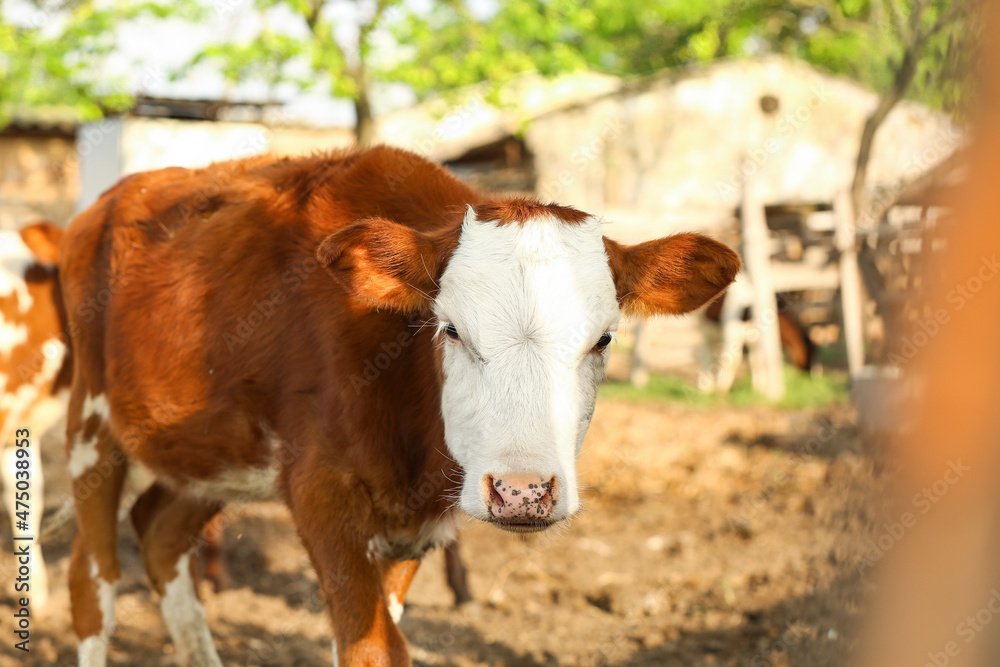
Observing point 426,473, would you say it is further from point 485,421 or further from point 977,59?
point 977,59

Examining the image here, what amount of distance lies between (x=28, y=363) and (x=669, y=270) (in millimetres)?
4486

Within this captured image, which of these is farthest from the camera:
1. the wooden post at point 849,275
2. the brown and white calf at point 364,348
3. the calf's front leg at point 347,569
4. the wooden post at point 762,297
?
the wooden post at point 762,297

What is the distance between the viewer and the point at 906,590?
1.15m

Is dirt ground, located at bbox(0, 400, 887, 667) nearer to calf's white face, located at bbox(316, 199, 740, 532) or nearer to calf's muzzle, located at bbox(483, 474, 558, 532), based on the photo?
calf's white face, located at bbox(316, 199, 740, 532)

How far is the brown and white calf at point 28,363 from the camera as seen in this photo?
5254mm

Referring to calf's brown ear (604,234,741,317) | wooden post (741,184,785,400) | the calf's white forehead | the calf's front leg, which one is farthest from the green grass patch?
the calf's front leg

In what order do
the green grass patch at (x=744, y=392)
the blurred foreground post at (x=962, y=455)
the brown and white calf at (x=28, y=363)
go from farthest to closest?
the green grass patch at (x=744, y=392) → the brown and white calf at (x=28, y=363) → the blurred foreground post at (x=962, y=455)

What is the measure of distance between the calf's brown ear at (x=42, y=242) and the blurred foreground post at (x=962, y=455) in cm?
589

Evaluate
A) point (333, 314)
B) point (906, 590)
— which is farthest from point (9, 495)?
point (906, 590)

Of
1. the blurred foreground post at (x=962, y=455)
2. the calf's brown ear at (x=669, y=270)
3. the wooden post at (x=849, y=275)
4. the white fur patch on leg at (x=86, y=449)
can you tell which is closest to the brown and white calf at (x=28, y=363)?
the white fur patch on leg at (x=86, y=449)

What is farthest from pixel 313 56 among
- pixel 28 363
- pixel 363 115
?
pixel 28 363

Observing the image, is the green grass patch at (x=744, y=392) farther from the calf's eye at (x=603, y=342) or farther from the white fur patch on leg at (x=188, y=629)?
the calf's eye at (x=603, y=342)

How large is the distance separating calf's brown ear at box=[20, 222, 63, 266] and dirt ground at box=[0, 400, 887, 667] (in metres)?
2.02

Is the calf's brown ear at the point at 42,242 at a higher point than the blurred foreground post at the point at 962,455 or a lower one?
lower
